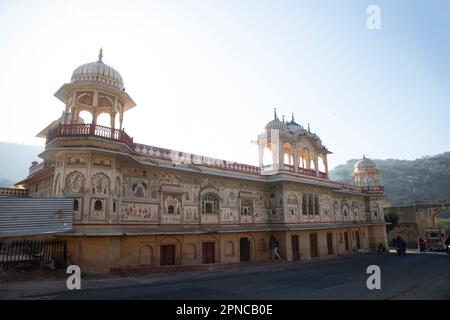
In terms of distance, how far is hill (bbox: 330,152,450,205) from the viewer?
299 ft

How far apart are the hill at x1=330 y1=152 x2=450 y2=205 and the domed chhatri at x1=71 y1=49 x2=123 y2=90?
3574 inches

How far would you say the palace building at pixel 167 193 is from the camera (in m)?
14.6

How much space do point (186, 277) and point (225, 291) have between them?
4.38 m

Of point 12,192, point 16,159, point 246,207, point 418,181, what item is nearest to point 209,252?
point 246,207

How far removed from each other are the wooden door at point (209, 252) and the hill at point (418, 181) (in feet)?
272

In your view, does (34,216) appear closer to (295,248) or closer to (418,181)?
(295,248)

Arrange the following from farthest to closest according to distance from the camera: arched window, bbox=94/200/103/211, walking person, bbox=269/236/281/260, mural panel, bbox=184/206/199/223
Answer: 1. walking person, bbox=269/236/281/260
2. mural panel, bbox=184/206/199/223
3. arched window, bbox=94/200/103/211

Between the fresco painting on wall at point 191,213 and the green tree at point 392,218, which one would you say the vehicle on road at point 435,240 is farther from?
the fresco painting on wall at point 191,213

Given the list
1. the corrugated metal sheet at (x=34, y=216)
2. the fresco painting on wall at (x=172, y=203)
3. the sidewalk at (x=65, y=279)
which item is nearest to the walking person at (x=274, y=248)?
the sidewalk at (x=65, y=279)

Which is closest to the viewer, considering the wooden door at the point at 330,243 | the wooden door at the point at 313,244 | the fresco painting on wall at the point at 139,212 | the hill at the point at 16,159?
the fresco painting on wall at the point at 139,212

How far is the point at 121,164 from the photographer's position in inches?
654

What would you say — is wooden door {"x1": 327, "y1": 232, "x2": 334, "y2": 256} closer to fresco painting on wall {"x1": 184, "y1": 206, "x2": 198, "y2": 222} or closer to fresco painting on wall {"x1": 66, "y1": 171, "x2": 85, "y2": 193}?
fresco painting on wall {"x1": 184, "y1": 206, "x2": 198, "y2": 222}

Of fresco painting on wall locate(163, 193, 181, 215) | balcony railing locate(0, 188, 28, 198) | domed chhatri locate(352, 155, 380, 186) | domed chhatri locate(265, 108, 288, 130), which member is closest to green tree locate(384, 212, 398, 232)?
domed chhatri locate(352, 155, 380, 186)

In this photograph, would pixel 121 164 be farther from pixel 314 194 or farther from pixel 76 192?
pixel 314 194
